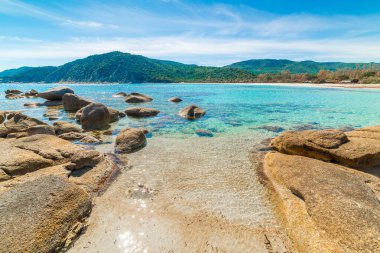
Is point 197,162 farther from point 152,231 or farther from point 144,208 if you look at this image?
point 152,231

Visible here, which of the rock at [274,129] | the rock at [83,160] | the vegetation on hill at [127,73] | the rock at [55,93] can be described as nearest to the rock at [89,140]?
the rock at [83,160]

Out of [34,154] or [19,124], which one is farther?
[19,124]

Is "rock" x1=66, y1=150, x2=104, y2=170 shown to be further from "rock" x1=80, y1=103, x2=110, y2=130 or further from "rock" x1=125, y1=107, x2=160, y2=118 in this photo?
"rock" x1=125, y1=107, x2=160, y2=118

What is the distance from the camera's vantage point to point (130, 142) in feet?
37.4

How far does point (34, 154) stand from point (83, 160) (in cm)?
225

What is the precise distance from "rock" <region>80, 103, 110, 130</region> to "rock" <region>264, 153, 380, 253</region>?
13.4 metres

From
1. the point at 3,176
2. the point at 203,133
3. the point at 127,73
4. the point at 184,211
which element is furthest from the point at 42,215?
the point at 127,73

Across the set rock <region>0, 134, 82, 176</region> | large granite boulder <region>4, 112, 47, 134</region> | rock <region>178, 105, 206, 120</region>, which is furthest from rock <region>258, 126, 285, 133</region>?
large granite boulder <region>4, 112, 47, 134</region>

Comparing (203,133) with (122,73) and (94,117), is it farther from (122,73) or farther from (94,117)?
(122,73)

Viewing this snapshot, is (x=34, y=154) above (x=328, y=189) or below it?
above

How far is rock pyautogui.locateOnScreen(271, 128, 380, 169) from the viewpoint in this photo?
834 cm

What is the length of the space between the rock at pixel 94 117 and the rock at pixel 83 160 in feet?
27.1

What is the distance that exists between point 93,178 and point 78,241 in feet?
9.54

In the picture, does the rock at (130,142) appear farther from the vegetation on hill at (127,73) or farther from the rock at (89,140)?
the vegetation on hill at (127,73)
